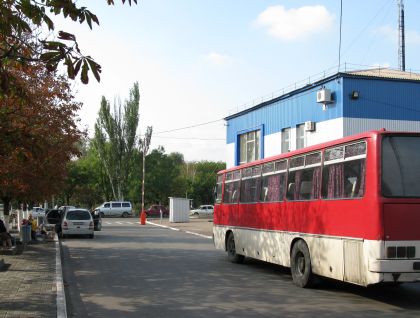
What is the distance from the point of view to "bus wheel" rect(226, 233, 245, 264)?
1698cm

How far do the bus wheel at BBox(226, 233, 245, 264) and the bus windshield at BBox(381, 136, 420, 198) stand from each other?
827 cm

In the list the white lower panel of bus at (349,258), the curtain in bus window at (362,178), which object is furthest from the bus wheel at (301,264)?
the curtain in bus window at (362,178)

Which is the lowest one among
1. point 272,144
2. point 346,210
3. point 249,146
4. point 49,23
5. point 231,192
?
point 346,210

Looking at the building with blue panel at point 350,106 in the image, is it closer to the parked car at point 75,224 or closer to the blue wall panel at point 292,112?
the blue wall panel at point 292,112

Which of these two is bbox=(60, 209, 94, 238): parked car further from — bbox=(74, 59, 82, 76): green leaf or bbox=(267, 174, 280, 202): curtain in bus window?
bbox=(74, 59, 82, 76): green leaf

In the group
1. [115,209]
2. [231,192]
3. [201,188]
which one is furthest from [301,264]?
[201,188]

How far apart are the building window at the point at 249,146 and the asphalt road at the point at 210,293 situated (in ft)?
71.0

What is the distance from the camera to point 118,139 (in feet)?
233

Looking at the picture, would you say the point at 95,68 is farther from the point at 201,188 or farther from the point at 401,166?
the point at 201,188

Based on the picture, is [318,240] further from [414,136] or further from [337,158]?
[414,136]

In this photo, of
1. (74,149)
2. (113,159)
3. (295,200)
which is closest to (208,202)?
(113,159)

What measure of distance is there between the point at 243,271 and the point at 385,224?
22.0 ft

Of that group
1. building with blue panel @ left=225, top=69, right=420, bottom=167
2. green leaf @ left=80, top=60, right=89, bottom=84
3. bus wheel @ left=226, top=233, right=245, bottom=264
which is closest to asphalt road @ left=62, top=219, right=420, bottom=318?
bus wheel @ left=226, top=233, right=245, bottom=264

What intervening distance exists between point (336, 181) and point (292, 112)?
→ 76.5 ft
